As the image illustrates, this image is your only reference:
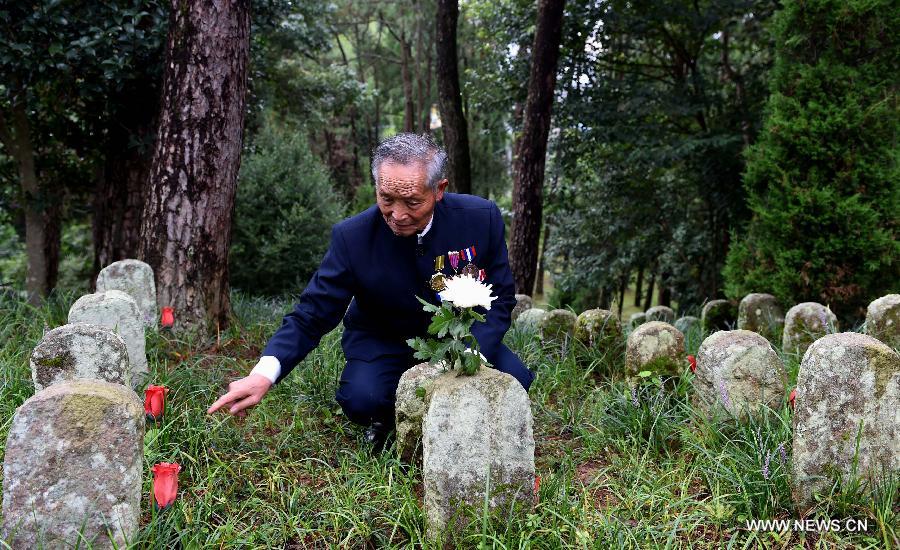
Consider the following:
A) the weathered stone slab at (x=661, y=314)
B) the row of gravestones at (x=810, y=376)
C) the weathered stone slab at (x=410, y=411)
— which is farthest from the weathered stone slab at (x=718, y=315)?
the weathered stone slab at (x=410, y=411)

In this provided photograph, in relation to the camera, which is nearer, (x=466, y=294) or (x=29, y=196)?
(x=466, y=294)

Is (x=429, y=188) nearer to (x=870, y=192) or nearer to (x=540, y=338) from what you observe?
(x=540, y=338)

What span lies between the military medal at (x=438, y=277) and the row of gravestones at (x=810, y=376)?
132cm

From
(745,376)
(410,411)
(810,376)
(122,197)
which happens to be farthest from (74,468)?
(122,197)

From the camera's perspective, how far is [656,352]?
373cm

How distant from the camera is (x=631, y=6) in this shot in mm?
8969

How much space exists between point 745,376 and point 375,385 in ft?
5.70

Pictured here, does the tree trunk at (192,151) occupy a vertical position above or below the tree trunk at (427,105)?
below

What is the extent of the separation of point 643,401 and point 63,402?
2.58 meters

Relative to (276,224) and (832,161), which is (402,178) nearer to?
(832,161)

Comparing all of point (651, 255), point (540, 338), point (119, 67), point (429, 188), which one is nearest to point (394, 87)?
point (651, 255)

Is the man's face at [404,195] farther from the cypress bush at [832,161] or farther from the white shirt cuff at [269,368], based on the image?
the cypress bush at [832,161]

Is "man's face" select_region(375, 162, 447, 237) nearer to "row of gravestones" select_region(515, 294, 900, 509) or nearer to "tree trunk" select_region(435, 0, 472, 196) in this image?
"row of gravestones" select_region(515, 294, 900, 509)

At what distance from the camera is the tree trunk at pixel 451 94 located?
867 centimetres
